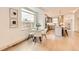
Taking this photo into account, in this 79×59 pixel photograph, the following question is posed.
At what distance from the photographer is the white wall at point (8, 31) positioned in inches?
126

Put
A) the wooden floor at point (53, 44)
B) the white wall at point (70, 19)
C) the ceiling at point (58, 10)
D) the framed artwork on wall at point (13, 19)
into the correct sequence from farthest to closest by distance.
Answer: the framed artwork on wall at point (13, 19)
the white wall at point (70, 19)
the wooden floor at point (53, 44)
the ceiling at point (58, 10)

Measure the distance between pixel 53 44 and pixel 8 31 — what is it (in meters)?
1.32

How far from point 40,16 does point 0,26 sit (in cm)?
110

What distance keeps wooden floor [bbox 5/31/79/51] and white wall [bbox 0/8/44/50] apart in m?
0.22

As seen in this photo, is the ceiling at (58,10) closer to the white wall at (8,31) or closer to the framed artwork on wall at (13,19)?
the white wall at (8,31)

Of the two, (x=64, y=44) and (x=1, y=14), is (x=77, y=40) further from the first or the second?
(x=1, y=14)

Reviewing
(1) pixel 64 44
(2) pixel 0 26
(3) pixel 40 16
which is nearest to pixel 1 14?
(2) pixel 0 26

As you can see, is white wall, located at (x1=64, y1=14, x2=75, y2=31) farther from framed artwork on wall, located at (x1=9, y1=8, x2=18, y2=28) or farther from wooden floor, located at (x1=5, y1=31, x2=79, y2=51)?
framed artwork on wall, located at (x1=9, y1=8, x2=18, y2=28)

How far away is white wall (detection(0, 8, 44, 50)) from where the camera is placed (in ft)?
10.5

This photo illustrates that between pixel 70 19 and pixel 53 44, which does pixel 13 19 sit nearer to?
pixel 53 44

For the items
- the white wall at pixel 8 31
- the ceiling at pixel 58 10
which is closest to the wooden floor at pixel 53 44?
the white wall at pixel 8 31

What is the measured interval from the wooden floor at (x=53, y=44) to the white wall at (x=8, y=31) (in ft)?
0.72

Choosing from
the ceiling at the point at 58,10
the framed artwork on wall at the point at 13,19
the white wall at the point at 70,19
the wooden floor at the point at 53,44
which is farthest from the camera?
the framed artwork on wall at the point at 13,19

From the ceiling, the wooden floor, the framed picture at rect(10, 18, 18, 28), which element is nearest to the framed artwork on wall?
the framed picture at rect(10, 18, 18, 28)
